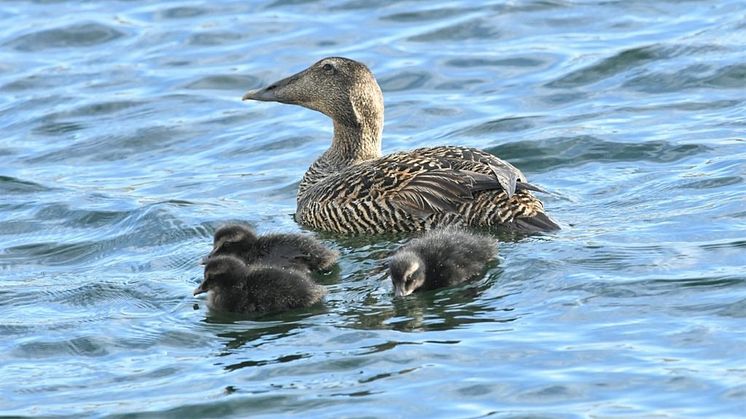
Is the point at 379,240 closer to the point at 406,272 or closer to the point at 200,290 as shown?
the point at 406,272

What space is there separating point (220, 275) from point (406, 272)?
1.16m

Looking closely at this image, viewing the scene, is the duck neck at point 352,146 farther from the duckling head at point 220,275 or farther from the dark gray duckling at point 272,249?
the duckling head at point 220,275

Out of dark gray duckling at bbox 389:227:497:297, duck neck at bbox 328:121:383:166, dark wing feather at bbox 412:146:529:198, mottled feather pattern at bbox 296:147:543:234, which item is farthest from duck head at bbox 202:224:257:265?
duck neck at bbox 328:121:383:166

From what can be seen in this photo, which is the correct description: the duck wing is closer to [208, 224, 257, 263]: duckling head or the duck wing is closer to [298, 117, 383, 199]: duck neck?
[298, 117, 383, 199]: duck neck

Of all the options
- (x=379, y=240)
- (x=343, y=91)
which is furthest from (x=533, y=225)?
(x=343, y=91)

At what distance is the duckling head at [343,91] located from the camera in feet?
44.7

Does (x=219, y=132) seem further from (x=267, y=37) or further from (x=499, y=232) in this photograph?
(x=499, y=232)

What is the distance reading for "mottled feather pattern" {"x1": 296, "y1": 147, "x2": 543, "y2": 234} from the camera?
11688 millimetres

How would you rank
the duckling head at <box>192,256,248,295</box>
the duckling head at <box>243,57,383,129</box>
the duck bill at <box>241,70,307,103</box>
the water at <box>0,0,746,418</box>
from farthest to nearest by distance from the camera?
the duck bill at <box>241,70,307,103</box> → the duckling head at <box>243,57,383,129</box> → the duckling head at <box>192,256,248,295</box> → the water at <box>0,0,746,418</box>

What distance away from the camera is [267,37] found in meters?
20.0

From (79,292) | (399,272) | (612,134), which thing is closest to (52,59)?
(612,134)

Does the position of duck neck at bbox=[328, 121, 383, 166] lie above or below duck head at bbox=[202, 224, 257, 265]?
above

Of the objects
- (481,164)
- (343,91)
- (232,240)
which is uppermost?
(343,91)

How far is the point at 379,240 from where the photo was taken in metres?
12.0
